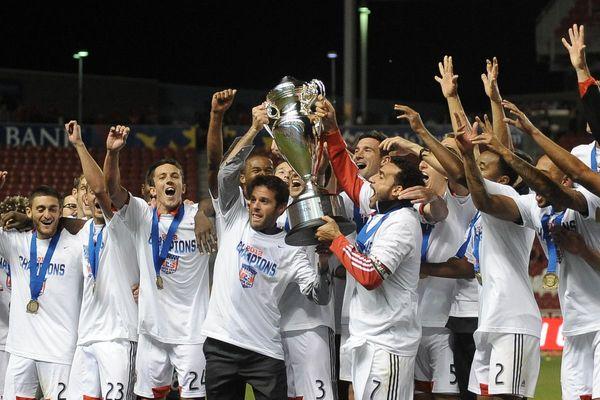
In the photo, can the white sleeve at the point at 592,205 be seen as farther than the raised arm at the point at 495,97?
No

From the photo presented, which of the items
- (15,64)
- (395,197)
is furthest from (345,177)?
(15,64)

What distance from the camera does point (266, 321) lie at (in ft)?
20.1

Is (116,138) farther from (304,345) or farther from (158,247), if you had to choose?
(304,345)

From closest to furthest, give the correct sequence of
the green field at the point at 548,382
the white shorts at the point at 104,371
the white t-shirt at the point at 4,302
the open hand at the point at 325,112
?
the open hand at the point at 325,112 < the white shorts at the point at 104,371 < the white t-shirt at the point at 4,302 < the green field at the point at 548,382

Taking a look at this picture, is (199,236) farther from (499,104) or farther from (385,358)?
(499,104)

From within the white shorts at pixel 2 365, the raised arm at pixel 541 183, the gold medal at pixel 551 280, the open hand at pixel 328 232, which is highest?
the raised arm at pixel 541 183


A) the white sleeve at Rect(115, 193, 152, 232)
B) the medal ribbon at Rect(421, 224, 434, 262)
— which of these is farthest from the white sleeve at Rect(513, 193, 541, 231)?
the white sleeve at Rect(115, 193, 152, 232)

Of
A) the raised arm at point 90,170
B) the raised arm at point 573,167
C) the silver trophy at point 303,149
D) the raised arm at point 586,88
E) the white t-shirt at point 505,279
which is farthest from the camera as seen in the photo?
the raised arm at point 90,170

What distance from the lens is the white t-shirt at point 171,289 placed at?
6.96m


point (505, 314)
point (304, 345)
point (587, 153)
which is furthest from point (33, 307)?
point (587, 153)

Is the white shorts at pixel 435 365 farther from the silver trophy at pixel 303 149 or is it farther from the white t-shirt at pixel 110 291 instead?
the white t-shirt at pixel 110 291

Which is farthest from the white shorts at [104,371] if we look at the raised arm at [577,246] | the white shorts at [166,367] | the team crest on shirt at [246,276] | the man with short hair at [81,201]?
the raised arm at [577,246]

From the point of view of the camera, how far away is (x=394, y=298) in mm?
5609

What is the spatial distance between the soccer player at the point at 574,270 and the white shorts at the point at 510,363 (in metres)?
0.19
